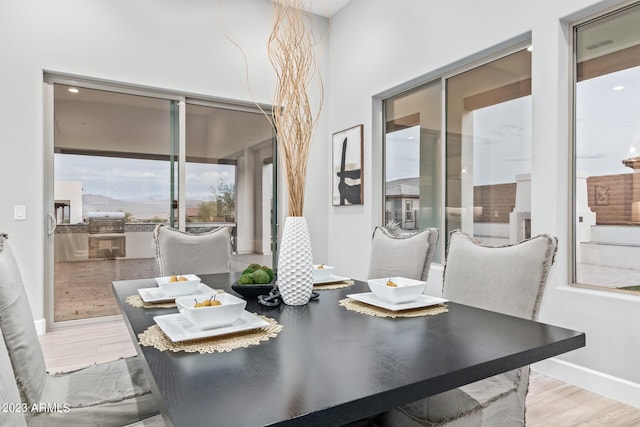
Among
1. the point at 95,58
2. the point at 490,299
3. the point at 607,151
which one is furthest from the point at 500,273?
the point at 95,58

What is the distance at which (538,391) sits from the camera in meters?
2.40

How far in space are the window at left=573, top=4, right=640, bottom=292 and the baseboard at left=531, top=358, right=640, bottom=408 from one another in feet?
1.68

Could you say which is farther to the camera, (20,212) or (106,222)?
(106,222)

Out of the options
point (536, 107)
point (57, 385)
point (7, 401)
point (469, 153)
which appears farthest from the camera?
point (469, 153)

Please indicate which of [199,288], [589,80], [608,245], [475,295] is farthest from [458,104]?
[199,288]

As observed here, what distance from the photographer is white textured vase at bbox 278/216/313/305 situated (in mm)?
1486

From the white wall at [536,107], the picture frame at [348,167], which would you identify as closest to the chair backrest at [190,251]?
the white wall at [536,107]

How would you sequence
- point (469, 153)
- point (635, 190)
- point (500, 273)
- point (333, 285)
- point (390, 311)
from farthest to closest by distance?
point (469, 153) < point (635, 190) < point (333, 285) < point (500, 273) < point (390, 311)

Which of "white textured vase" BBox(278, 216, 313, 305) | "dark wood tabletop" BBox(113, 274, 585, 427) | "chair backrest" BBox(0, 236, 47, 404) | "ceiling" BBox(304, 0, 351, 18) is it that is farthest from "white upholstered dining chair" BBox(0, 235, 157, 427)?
"ceiling" BBox(304, 0, 351, 18)

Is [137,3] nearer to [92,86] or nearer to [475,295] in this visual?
[92,86]

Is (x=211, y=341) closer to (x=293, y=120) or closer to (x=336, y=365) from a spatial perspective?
(x=336, y=365)

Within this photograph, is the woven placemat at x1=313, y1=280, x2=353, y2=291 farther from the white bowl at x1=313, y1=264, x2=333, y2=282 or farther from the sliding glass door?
the sliding glass door

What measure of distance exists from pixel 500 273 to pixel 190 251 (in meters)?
1.75

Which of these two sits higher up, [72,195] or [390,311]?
[72,195]
